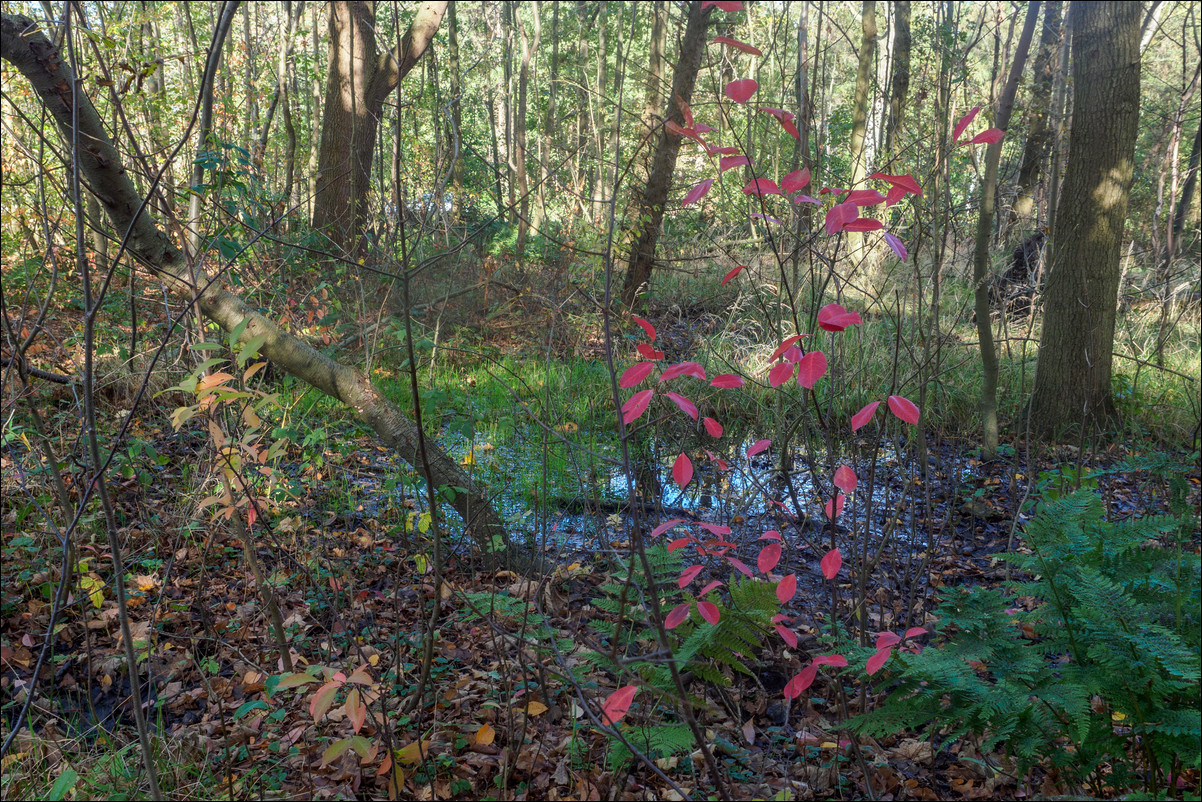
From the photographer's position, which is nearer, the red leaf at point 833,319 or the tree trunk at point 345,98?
the red leaf at point 833,319

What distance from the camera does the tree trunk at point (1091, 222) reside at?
4926 millimetres

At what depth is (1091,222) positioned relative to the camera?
509cm

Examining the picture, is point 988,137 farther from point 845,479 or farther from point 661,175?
point 661,175

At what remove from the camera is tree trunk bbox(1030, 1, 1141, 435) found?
493 centimetres

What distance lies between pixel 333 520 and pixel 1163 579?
3.55 meters

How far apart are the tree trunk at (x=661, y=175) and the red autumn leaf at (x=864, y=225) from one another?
19.0ft

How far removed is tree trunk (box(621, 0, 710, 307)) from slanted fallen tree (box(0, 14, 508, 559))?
451 cm

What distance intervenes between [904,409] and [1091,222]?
14.7 ft

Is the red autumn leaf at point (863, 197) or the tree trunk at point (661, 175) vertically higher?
the tree trunk at point (661, 175)

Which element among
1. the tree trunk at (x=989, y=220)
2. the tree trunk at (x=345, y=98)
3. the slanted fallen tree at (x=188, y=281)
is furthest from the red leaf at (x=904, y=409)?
the tree trunk at (x=345, y=98)

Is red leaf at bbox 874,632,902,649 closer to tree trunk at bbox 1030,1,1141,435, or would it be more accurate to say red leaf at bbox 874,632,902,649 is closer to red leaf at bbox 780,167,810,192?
red leaf at bbox 780,167,810,192

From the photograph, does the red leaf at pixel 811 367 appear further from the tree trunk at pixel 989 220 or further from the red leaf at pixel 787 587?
the tree trunk at pixel 989 220

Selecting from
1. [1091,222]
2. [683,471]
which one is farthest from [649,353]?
[1091,222]

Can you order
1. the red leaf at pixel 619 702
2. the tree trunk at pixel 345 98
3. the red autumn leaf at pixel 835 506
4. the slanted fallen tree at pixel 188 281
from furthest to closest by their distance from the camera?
the tree trunk at pixel 345 98 < the slanted fallen tree at pixel 188 281 < the red autumn leaf at pixel 835 506 < the red leaf at pixel 619 702
